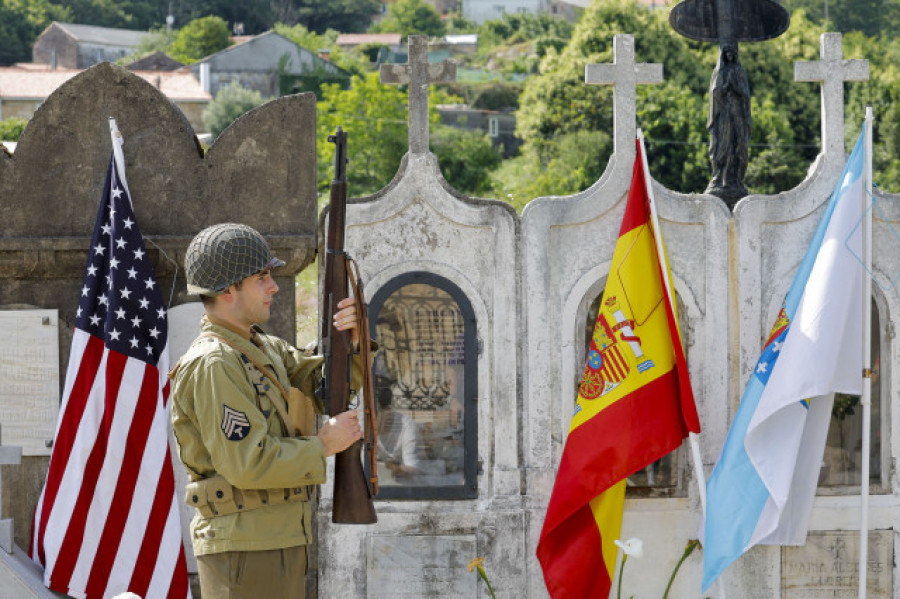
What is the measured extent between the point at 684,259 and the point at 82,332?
11.1ft

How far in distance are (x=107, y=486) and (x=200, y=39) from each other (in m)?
84.5

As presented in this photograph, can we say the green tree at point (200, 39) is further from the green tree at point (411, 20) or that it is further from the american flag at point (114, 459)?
the american flag at point (114, 459)

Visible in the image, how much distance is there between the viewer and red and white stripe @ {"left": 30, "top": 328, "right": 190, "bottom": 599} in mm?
6516

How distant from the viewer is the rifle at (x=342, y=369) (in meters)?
5.09

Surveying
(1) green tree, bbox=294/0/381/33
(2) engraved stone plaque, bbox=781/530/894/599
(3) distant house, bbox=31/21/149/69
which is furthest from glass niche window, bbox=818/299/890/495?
(1) green tree, bbox=294/0/381/33

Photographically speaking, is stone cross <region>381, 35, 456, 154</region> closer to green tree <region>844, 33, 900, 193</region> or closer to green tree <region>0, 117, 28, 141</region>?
green tree <region>844, 33, 900, 193</region>

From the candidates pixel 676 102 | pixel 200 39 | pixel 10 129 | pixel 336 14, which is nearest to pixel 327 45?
pixel 200 39

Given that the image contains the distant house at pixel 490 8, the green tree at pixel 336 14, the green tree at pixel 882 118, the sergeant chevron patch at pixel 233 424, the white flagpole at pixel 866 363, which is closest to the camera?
the sergeant chevron patch at pixel 233 424

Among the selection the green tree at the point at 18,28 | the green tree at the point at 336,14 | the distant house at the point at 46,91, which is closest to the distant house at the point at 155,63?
the distant house at the point at 46,91

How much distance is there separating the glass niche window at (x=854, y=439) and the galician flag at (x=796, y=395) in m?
0.47

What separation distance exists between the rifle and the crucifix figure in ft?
9.49

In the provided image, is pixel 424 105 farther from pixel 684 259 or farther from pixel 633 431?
pixel 633 431

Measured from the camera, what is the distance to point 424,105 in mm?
7152

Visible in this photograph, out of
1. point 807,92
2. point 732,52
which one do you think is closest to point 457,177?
point 807,92
